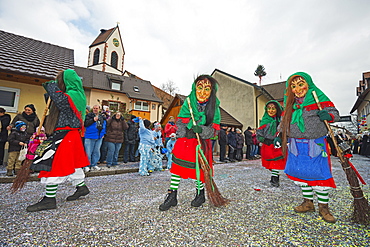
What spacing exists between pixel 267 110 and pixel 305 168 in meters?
2.03

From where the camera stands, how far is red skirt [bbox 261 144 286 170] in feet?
12.7

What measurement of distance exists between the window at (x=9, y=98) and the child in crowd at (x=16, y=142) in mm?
2454

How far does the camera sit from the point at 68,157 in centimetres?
249

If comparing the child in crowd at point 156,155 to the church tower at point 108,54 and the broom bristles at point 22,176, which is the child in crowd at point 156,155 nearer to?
the broom bristles at point 22,176

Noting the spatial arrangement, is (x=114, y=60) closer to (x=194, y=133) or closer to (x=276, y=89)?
(x=276, y=89)

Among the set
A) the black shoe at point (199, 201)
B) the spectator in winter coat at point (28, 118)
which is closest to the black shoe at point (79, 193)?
the black shoe at point (199, 201)

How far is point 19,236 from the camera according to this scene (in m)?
1.77

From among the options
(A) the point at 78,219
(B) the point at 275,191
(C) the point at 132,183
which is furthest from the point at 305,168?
(C) the point at 132,183

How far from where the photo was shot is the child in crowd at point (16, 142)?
4.43m

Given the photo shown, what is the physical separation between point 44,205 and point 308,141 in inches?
138

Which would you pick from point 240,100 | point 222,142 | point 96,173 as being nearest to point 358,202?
point 96,173

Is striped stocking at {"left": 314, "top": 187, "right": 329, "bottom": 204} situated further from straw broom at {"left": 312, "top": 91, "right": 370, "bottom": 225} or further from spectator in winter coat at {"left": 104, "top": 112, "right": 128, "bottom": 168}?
spectator in winter coat at {"left": 104, "top": 112, "right": 128, "bottom": 168}

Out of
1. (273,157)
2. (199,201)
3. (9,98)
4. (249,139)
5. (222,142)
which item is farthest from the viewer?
(249,139)

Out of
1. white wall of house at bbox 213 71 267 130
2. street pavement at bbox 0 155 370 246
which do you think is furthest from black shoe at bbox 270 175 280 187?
white wall of house at bbox 213 71 267 130
